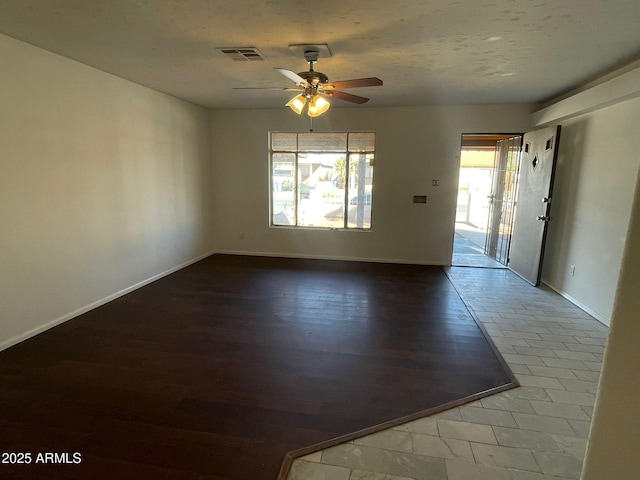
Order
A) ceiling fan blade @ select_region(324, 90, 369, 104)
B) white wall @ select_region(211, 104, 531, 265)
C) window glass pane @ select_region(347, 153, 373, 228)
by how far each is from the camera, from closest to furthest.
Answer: ceiling fan blade @ select_region(324, 90, 369, 104), white wall @ select_region(211, 104, 531, 265), window glass pane @ select_region(347, 153, 373, 228)

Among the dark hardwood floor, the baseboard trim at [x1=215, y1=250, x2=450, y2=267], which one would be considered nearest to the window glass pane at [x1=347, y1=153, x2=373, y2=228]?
the baseboard trim at [x1=215, y1=250, x2=450, y2=267]

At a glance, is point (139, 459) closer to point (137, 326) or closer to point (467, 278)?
point (137, 326)

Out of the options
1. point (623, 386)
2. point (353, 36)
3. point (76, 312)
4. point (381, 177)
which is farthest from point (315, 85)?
point (76, 312)

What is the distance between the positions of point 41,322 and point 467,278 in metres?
5.18

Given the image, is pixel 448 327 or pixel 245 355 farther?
pixel 448 327

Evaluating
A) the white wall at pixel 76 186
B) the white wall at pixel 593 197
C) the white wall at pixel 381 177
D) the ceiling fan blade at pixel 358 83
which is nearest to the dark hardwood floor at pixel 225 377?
the white wall at pixel 76 186

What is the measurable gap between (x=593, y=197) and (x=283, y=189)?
448 centimetres

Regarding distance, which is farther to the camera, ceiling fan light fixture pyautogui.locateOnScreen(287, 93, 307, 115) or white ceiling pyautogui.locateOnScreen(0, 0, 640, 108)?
ceiling fan light fixture pyautogui.locateOnScreen(287, 93, 307, 115)

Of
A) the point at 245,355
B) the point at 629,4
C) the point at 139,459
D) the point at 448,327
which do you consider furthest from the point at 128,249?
the point at 629,4

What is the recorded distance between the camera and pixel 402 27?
2.55 metres

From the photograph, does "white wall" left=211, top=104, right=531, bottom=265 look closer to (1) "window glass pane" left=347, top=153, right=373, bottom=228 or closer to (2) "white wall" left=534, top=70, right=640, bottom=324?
(1) "window glass pane" left=347, top=153, right=373, bottom=228

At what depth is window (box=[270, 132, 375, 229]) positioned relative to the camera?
19.4 ft

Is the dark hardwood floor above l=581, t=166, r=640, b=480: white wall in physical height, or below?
below

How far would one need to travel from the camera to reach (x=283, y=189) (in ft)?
20.6
